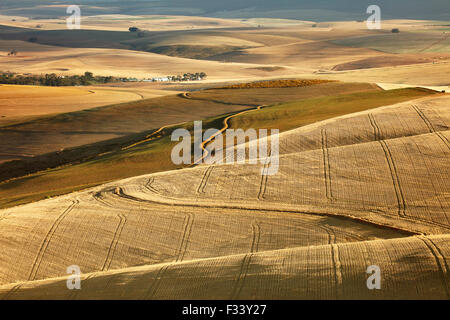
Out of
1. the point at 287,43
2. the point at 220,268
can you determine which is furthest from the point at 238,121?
the point at 287,43

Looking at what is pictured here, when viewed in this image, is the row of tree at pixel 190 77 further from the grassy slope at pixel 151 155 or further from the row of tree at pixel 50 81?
the grassy slope at pixel 151 155

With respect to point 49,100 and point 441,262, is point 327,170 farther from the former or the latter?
point 49,100

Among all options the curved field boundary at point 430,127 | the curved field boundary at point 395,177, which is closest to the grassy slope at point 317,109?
the curved field boundary at point 430,127

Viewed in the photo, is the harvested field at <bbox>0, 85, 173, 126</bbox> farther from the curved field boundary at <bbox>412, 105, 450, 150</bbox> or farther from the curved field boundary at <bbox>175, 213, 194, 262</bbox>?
the curved field boundary at <bbox>412, 105, 450, 150</bbox>

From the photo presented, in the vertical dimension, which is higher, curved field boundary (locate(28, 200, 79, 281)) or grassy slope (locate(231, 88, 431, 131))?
grassy slope (locate(231, 88, 431, 131))

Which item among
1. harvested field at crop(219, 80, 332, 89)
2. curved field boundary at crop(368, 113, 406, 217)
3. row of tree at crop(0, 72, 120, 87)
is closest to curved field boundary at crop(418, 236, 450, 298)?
curved field boundary at crop(368, 113, 406, 217)

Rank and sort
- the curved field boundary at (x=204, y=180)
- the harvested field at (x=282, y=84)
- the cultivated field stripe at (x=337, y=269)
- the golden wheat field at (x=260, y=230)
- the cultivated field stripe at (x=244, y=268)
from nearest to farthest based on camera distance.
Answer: the cultivated field stripe at (x=337, y=269)
the cultivated field stripe at (x=244, y=268)
the golden wheat field at (x=260, y=230)
the curved field boundary at (x=204, y=180)
the harvested field at (x=282, y=84)

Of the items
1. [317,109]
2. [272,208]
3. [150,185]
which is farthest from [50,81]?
[272,208]
